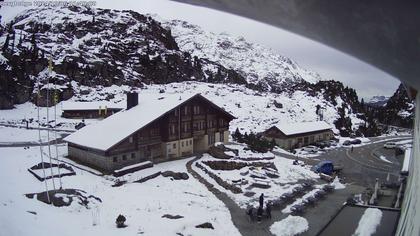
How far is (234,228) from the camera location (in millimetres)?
19562

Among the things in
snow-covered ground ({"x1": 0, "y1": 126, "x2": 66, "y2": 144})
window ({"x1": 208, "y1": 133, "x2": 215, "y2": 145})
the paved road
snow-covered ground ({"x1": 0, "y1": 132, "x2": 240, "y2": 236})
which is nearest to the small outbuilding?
snow-covered ground ({"x1": 0, "y1": 126, "x2": 66, "y2": 144})

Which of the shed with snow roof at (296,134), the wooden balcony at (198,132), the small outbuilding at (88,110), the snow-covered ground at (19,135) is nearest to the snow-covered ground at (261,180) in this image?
the wooden balcony at (198,132)

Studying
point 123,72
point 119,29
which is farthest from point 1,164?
point 119,29

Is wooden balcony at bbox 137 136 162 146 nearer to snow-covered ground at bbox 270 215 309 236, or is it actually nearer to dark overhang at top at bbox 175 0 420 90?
snow-covered ground at bbox 270 215 309 236

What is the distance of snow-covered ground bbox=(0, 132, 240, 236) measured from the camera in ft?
53.9

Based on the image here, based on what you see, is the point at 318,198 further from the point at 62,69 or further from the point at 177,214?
the point at 62,69

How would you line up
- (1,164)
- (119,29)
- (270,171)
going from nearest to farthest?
(1,164) < (270,171) < (119,29)

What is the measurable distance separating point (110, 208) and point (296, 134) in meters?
37.8

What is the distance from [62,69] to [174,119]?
70.7 meters

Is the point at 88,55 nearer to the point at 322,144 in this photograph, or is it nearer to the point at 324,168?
the point at 322,144

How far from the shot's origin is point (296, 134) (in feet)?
176

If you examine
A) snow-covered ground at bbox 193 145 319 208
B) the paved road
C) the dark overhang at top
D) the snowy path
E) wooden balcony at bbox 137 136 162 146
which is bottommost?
the paved road

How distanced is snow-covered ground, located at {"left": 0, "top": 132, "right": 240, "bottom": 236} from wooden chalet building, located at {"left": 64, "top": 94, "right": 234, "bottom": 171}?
268 cm

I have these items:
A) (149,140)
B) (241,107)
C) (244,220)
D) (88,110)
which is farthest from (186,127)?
(241,107)
